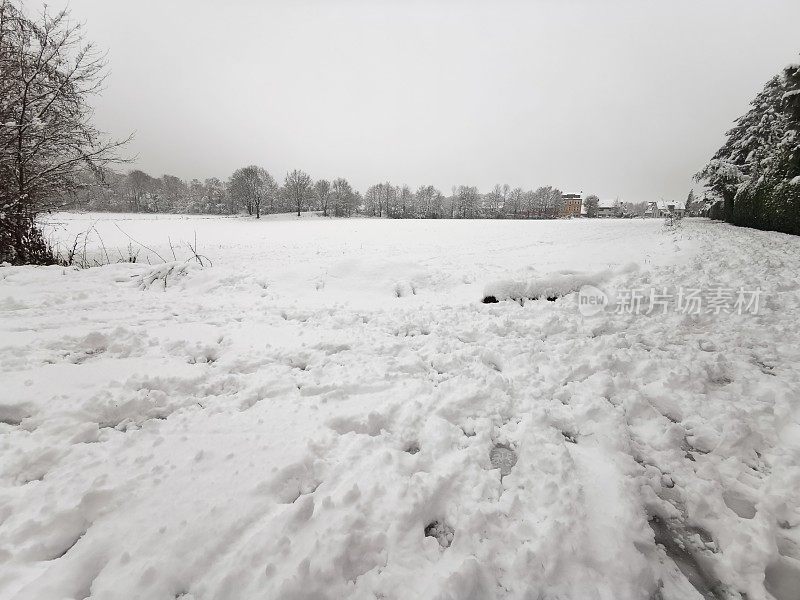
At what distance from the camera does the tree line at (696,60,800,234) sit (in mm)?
13906

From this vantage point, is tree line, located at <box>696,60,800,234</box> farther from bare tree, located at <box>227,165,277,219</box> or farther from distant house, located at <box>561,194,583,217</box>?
distant house, located at <box>561,194,583,217</box>

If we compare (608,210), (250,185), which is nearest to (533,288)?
(250,185)

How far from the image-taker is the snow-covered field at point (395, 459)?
1.62 m

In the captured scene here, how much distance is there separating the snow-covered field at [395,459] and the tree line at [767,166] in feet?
53.0

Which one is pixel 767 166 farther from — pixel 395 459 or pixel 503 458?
pixel 395 459

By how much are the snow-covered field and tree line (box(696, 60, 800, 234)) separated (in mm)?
16142

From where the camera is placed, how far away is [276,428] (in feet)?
8.38

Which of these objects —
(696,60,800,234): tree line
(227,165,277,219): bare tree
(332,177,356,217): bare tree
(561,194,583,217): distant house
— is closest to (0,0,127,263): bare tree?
(696,60,800,234): tree line

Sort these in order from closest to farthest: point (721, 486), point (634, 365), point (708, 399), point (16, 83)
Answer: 1. point (721, 486)
2. point (708, 399)
3. point (634, 365)
4. point (16, 83)

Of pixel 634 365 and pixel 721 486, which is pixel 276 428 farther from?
pixel 634 365

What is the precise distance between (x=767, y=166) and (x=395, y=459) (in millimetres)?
24679

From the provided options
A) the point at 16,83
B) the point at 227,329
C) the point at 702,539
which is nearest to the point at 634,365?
the point at 702,539

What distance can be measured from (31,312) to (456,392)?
5855mm

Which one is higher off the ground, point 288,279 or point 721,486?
point 288,279
